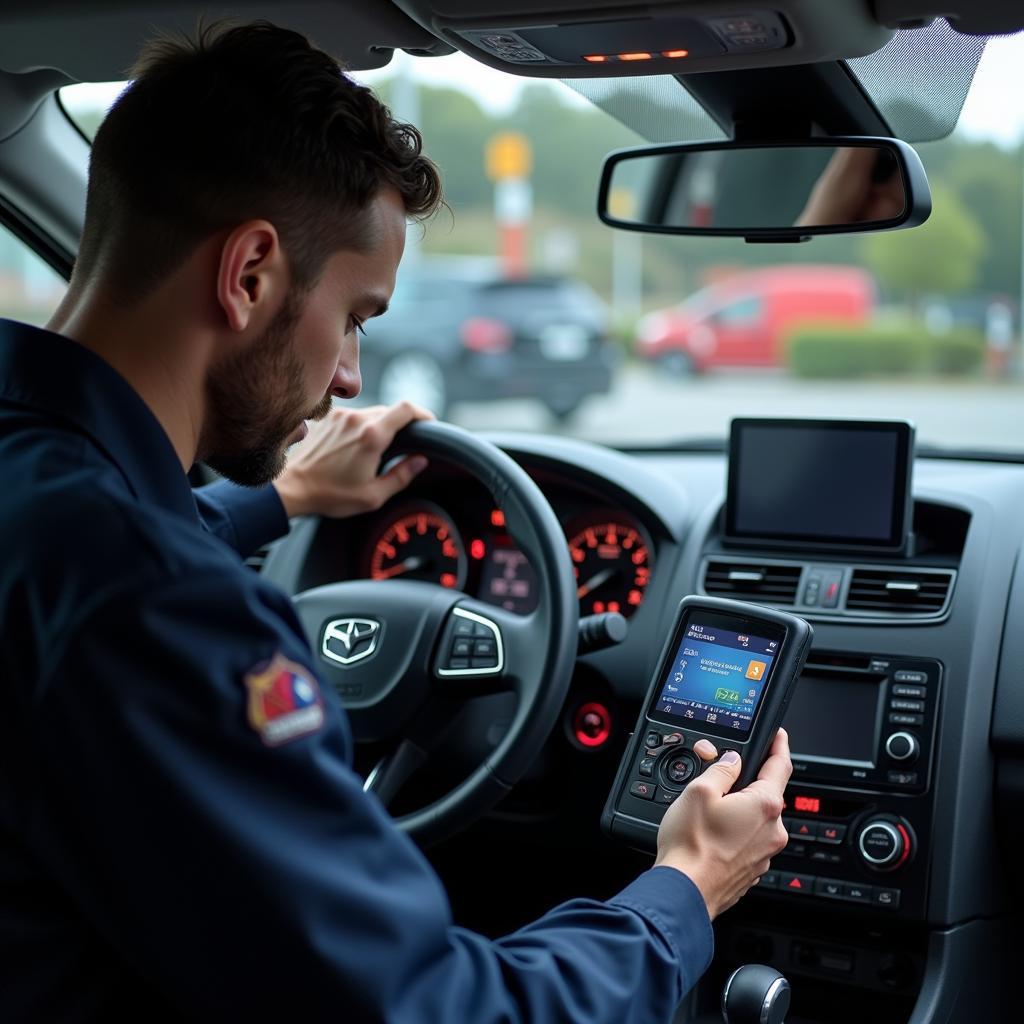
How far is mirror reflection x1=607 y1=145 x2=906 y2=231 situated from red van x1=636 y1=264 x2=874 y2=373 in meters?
12.5

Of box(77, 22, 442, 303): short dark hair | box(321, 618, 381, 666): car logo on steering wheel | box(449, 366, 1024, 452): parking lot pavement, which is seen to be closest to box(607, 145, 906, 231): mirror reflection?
box(449, 366, 1024, 452): parking lot pavement

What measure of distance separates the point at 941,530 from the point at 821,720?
1.58 ft

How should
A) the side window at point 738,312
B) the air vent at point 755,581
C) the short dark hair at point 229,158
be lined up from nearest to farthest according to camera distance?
1. the short dark hair at point 229,158
2. the air vent at point 755,581
3. the side window at point 738,312

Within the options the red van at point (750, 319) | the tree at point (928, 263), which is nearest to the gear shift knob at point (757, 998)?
the tree at point (928, 263)

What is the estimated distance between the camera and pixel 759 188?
2.44 m

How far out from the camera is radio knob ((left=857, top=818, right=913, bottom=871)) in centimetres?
233

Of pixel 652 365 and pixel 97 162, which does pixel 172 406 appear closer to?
pixel 97 162

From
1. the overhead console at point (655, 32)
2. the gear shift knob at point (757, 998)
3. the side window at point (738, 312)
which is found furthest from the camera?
the side window at point (738, 312)

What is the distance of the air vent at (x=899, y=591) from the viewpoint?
2500mm

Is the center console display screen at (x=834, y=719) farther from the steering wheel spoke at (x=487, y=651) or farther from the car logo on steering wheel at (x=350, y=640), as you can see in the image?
the car logo on steering wheel at (x=350, y=640)

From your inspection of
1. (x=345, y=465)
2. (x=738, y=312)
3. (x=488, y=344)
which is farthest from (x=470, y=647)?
(x=738, y=312)

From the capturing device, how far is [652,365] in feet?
54.7

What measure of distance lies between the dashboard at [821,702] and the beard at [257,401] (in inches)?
41.2

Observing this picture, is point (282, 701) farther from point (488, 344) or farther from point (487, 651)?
point (488, 344)
